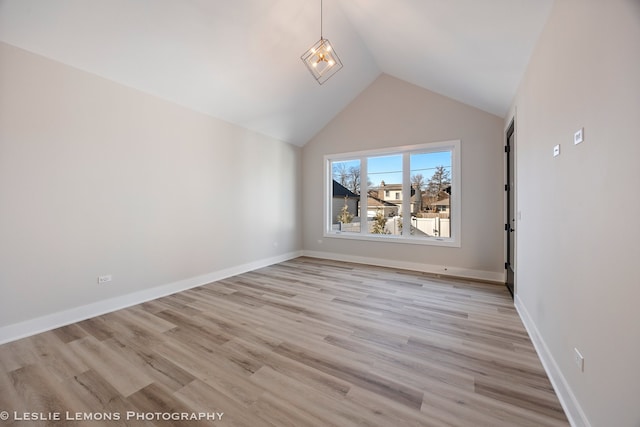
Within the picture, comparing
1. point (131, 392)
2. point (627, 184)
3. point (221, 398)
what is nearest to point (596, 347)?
point (627, 184)

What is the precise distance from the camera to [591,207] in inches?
51.5

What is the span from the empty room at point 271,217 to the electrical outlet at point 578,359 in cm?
2

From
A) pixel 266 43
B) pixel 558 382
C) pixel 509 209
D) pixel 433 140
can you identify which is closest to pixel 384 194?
pixel 433 140

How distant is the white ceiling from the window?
3.72 feet

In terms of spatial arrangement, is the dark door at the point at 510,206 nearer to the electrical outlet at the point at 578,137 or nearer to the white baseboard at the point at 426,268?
the white baseboard at the point at 426,268

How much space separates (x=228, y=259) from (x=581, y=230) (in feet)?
14.0

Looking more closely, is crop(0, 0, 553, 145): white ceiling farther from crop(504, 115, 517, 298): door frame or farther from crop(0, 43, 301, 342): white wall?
crop(504, 115, 517, 298): door frame

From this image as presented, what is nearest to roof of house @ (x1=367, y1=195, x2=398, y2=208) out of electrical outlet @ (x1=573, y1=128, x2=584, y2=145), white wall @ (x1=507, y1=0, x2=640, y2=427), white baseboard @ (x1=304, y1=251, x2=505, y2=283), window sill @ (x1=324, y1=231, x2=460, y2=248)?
window sill @ (x1=324, y1=231, x2=460, y2=248)

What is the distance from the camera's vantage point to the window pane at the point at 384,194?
16.3 feet

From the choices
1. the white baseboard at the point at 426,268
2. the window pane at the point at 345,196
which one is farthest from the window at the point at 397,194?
the white baseboard at the point at 426,268

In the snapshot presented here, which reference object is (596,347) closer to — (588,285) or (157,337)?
(588,285)

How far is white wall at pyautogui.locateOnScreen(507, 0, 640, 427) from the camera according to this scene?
40.1 inches

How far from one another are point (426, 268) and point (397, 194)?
148 cm

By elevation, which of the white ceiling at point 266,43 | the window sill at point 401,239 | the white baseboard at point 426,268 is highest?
the white ceiling at point 266,43
